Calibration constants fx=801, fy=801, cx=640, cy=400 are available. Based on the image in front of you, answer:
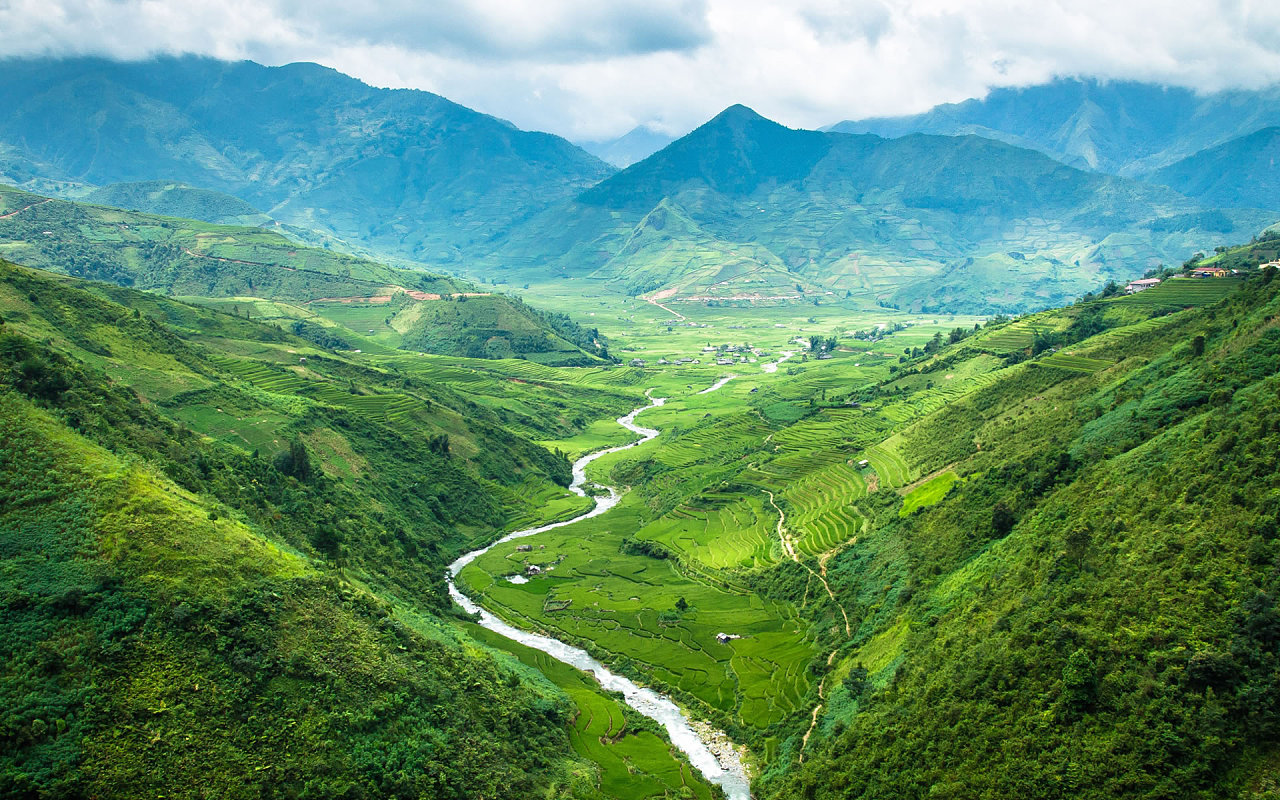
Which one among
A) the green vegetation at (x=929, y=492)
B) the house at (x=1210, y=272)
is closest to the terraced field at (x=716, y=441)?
the green vegetation at (x=929, y=492)

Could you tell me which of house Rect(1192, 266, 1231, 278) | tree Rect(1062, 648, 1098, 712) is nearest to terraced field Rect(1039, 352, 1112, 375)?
house Rect(1192, 266, 1231, 278)

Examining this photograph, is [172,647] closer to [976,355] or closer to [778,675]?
[778,675]

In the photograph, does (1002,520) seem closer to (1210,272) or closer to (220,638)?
(220,638)

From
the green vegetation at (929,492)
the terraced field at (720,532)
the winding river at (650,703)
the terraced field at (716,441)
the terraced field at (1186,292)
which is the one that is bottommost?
the winding river at (650,703)

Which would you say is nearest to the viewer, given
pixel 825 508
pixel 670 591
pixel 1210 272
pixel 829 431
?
pixel 670 591

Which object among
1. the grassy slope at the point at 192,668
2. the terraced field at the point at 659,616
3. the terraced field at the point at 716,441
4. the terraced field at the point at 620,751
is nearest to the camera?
the grassy slope at the point at 192,668

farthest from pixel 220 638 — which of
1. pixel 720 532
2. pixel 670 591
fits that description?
pixel 720 532

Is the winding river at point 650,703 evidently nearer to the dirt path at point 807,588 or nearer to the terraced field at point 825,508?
the dirt path at point 807,588

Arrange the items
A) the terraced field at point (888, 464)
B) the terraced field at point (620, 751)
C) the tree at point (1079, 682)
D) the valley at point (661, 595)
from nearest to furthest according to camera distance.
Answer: the valley at point (661, 595) < the tree at point (1079, 682) < the terraced field at point (620, 751) < the terraced field at point (888, 464)
